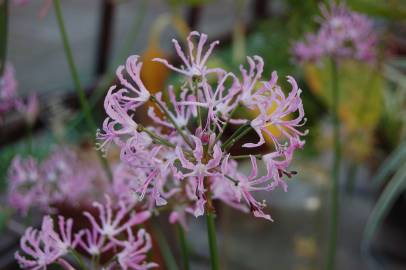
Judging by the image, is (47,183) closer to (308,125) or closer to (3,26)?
(3,26)

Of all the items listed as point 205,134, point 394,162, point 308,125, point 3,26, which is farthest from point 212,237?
point 308,125

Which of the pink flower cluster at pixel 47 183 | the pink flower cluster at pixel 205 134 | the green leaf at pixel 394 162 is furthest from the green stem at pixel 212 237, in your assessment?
the green leaf at pixel 394 162

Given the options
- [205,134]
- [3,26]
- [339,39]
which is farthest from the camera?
[339,39]

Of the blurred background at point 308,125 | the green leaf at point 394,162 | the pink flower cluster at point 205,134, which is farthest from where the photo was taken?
the blurred background at point 308,125

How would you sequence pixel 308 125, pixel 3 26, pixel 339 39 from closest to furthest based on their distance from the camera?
pixel 3 26 < pixel 339 39 < pixel 308 125

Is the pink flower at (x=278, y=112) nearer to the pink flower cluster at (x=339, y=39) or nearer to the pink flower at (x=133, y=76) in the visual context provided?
the pink flower at (x=133, y=76)

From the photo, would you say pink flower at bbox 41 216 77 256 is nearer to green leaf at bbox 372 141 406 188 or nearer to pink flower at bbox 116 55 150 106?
pink flower at bbox 116 55 150 106

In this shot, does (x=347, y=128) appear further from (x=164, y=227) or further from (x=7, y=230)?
(x=7, y=230)

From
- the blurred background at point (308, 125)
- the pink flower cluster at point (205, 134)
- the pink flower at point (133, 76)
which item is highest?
the pink flower at point (133, 76)
